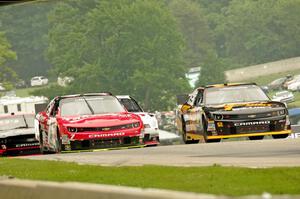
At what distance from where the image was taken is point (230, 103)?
26.8 meters

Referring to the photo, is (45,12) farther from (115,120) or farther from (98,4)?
(115,120)

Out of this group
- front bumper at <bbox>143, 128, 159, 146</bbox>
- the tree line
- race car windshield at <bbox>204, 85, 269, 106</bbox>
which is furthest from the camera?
the tree line

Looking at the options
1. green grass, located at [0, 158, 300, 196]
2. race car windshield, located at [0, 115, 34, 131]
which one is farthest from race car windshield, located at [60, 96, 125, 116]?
green grass, located at [0, 158, 300, 196]

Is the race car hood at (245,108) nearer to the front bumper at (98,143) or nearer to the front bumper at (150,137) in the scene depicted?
the front bumper at (150,137)

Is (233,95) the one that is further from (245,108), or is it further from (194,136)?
(194,136)

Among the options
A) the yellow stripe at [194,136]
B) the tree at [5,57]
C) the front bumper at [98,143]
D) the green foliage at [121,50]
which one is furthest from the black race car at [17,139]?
the green foliage at [121,50]

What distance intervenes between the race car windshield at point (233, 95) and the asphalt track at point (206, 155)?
2.13 meters

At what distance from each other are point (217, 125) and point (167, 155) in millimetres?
4179

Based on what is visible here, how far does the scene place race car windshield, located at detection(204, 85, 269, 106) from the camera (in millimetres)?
27344

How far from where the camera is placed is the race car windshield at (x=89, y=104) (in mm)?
26172

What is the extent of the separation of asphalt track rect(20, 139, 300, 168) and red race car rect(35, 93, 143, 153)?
1.42ft

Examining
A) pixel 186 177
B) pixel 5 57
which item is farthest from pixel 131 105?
pixel 5 57

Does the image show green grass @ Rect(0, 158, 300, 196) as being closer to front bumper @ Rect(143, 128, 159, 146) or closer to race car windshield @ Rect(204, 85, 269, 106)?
front bumper @ Rect(143, 128, 159, 146)

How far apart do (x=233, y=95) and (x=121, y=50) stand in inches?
4532
